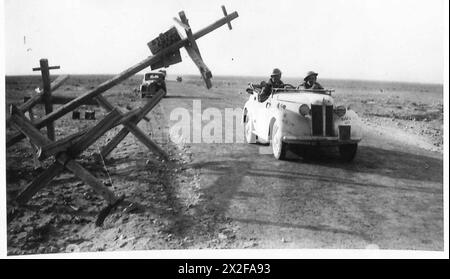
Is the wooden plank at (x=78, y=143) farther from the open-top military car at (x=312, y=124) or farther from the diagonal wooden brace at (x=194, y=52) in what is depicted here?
the open-top military car at (x=312, y=124)

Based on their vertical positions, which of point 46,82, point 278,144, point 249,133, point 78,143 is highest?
point 46,82

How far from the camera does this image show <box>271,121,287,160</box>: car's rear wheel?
7.55 meters

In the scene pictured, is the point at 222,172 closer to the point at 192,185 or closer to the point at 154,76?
the point at 192,185

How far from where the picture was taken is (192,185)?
6.46 metres

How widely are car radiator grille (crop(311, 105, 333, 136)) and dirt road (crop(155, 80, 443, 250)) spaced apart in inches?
23.9

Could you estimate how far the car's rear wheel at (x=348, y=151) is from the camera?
7648 millimetres

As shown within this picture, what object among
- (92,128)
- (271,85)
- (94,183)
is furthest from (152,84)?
(94,183)

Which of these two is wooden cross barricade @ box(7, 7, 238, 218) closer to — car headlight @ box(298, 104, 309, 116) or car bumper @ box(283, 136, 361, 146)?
car bumper @ box(283, 136, 361, 146)

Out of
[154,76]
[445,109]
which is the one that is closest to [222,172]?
[445,109]

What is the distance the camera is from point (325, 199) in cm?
565

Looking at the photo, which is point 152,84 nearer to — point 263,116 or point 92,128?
point 263,116

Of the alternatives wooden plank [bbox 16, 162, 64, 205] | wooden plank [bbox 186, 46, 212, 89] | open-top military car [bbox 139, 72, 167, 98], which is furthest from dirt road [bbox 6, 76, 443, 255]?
open-top military car [bbox 139, 72, 167, 98]

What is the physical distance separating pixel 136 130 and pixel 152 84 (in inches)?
603

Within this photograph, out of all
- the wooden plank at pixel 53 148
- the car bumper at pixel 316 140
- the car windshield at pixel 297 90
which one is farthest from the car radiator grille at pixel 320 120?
the wooden plank at pixel 53 148
